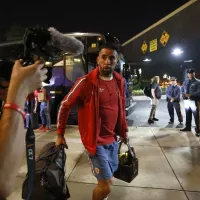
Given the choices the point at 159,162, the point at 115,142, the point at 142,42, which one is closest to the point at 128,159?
the point at 115,142

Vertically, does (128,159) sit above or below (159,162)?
above

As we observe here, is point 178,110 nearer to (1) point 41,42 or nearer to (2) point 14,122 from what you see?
(1) point 41,42

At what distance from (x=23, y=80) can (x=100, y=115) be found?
1651 mm

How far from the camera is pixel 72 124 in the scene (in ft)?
26.7

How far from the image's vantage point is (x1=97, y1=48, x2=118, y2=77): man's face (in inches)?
108

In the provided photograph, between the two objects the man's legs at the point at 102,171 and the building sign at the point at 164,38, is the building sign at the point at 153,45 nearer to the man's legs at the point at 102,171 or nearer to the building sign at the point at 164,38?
the building sign at the point at 164,38

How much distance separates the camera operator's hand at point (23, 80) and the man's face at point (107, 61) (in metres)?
1.71

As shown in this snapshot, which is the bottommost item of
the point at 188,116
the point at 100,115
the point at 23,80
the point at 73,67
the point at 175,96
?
the point at 188,116

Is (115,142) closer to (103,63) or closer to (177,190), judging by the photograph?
(103,63)

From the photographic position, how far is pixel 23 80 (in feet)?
3.35

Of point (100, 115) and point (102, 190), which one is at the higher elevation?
point (100, 115)

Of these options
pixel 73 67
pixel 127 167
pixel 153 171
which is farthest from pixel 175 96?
pixel 127 167

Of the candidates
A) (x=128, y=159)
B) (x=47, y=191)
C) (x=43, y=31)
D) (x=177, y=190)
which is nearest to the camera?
(x=43, y=31)

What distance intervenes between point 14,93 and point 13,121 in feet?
0.40
